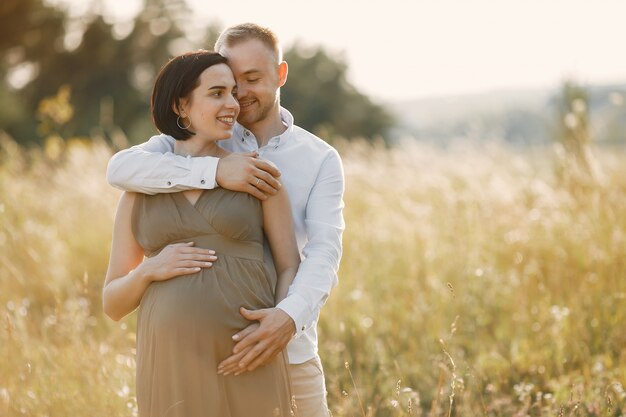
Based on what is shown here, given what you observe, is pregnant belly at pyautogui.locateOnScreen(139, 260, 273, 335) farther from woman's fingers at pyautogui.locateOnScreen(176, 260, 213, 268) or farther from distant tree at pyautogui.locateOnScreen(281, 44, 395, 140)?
distant tree at pyautogui.locateOnScreen(281, 44, 395, 140)

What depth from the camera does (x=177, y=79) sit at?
284cm

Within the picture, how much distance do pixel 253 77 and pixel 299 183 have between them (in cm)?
48

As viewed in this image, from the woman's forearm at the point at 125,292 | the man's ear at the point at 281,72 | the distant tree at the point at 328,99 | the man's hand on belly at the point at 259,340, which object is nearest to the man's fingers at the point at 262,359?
the man's hand on belly at the point at 259,340

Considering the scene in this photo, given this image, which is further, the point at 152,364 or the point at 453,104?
the point at 453,104

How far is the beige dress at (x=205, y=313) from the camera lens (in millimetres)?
2611

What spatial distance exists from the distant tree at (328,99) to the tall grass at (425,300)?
20.5 metres

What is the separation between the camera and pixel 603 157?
367 inches

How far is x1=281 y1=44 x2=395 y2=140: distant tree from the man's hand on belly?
83.7ft

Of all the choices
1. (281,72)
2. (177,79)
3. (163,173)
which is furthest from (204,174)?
(281,72)

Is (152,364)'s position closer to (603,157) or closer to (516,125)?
(603,157)

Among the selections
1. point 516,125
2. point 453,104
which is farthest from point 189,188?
point 453,104

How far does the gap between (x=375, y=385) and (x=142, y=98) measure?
2240 cm

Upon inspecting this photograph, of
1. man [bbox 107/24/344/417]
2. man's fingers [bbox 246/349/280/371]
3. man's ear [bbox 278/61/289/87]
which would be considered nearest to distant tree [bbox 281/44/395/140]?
man's ear [bbox 278/61/289/87]

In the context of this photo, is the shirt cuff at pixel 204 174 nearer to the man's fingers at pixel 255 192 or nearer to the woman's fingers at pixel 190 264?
the man's fingers at pixel 255 192
